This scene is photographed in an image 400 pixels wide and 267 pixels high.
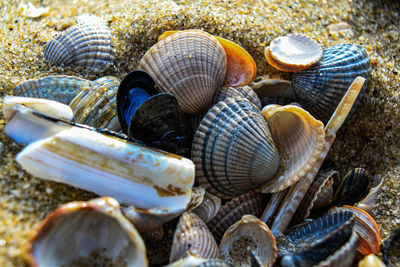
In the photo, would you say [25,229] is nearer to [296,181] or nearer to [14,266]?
[14,266]

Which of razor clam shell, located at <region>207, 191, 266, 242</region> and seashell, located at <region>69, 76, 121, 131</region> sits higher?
seashell, located at <region>69, 76, 121, 131</region>

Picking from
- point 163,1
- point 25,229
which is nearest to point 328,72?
point 163,1

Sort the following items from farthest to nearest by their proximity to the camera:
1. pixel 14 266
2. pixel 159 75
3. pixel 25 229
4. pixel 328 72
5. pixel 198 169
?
1. pixel 328 72
2. pixel 159 75
3. pixel 198 169
4. pixel 25 229
5. pixel 14 266

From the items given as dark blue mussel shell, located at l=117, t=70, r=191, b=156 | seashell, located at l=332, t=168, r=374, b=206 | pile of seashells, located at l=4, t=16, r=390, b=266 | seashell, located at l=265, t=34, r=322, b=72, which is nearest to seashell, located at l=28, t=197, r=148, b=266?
pile of seashells, located at l=4, t=16, r=390, b=266

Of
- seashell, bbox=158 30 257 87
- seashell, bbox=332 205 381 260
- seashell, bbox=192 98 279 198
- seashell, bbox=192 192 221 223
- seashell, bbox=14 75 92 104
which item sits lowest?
seashell, bbox=332 205 381 260

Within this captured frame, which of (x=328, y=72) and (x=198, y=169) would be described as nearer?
(x=198, y=169)

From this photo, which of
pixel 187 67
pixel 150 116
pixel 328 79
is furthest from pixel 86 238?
pixel 328 79

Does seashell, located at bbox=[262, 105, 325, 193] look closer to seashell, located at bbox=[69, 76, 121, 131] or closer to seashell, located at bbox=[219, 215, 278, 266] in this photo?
seashell, located at bbox=[219, 215, 278, 266]
